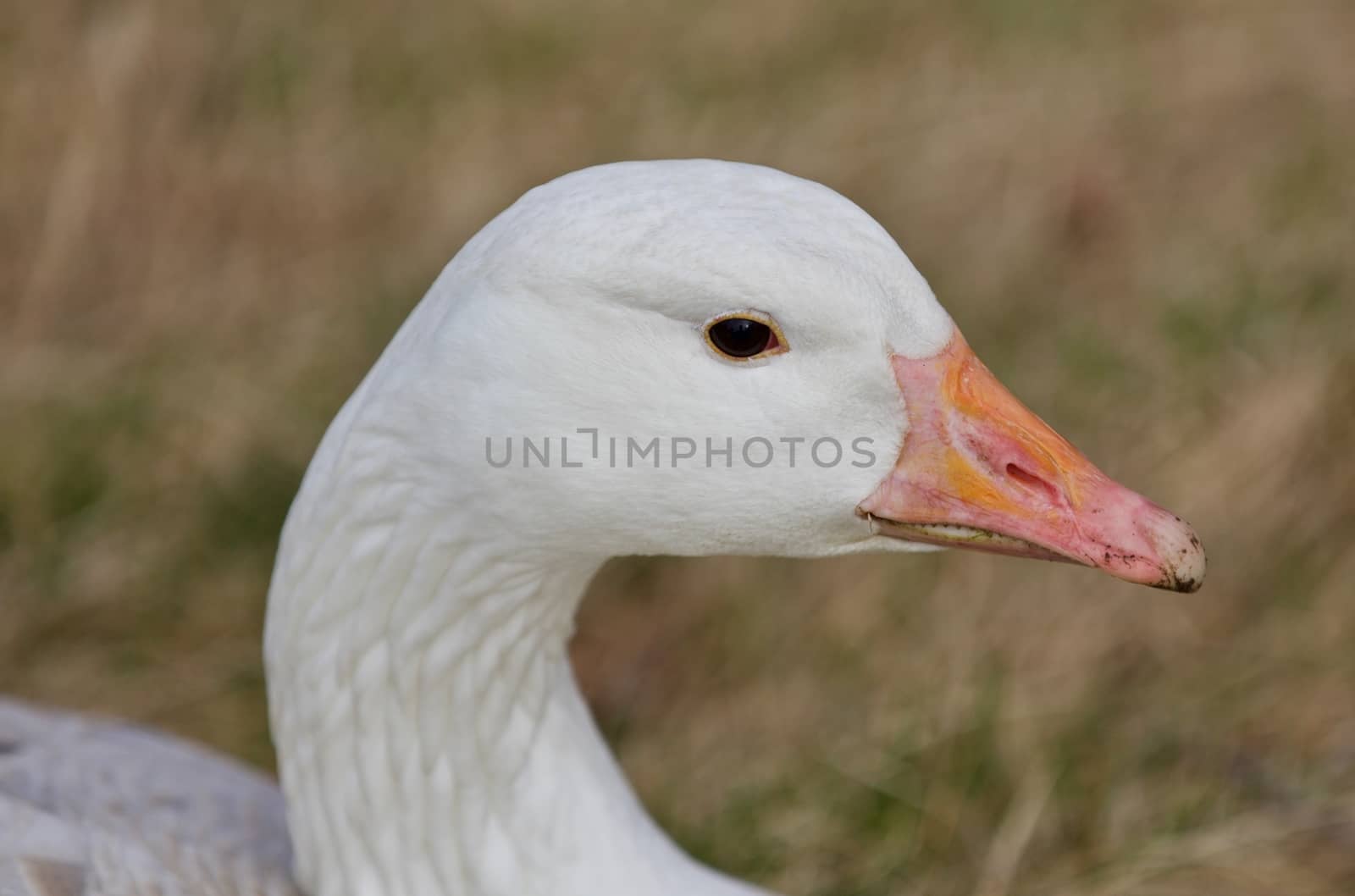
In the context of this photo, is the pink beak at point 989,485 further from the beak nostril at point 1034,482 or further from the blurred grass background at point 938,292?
the blurred grass background at point 938,292

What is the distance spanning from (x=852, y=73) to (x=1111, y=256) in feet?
4.45

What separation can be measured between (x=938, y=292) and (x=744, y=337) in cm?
308

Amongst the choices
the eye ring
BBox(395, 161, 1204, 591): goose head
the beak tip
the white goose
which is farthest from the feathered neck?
the beak tip

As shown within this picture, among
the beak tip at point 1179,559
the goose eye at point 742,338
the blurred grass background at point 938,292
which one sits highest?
the goose eye at point 742,338

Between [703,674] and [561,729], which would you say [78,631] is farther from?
[561,729]

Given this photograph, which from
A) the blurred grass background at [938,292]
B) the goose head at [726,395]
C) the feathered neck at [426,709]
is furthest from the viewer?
the blurred grass background at [938,292]

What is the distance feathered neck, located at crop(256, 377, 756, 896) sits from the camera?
191 cm

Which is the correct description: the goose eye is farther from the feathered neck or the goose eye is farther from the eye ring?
the feathered neck

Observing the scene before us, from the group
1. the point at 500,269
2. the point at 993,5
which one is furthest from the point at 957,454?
the point at 993,5

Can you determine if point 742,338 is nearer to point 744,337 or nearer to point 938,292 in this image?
point 744,337

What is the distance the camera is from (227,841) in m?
2.31

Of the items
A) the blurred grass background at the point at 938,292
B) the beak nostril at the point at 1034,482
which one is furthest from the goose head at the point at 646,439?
the blurred grass background at the point at 938,292

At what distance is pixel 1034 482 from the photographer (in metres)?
1.77

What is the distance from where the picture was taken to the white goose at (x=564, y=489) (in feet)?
5.58
